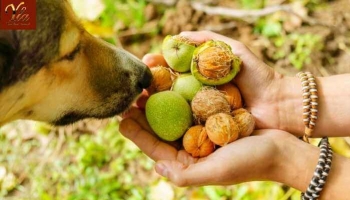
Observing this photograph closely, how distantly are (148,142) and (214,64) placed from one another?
1.50 ft

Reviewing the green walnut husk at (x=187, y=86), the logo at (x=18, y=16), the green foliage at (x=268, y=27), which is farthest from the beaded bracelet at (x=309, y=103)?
the green foliage at (x=268, y=27)

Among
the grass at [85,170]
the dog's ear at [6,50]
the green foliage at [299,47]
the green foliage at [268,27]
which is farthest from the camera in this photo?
the green foliage at [268,27]

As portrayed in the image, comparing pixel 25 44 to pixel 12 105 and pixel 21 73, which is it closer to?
pixel 21 73

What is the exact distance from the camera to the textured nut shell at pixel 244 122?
2.07 m

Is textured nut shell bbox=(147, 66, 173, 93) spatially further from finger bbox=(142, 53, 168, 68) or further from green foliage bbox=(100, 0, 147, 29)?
green foliage bbox=(100, 0, 147, 29)

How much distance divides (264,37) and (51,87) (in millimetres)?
2049

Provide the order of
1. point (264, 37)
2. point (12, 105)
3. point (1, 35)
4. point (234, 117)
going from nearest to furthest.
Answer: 1. point (1, 35)
2. point (12, 105)
3. point (234, 117)
4. point (264, 37)

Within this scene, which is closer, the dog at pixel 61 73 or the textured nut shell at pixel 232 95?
the dog at pixel 61 73

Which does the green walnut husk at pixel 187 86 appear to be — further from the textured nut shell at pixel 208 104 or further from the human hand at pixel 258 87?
the human hand at pixel 258 87

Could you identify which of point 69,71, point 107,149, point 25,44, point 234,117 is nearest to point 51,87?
point 69,71

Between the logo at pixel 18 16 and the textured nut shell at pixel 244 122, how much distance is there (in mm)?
926

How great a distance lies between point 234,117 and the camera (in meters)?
2.11

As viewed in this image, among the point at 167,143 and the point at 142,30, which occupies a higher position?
the point at 167,143

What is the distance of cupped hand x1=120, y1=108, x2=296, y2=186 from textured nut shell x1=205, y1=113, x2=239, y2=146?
0.03m
